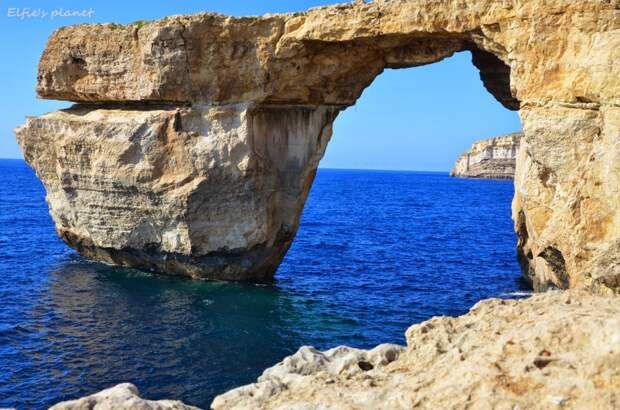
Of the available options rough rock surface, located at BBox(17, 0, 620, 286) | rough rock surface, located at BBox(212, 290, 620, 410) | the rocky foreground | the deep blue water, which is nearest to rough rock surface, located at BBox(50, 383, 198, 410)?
the rocky foreground

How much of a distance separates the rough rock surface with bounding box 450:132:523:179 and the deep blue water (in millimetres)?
89997

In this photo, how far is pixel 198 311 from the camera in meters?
20.1

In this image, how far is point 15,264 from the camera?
27.2 meters

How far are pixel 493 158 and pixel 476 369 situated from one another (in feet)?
439

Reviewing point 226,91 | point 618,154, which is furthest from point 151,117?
point 618,154

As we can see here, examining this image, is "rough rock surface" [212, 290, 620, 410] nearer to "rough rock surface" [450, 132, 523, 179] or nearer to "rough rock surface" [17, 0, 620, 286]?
"rough rock surface" [17, 0, 620, 286]

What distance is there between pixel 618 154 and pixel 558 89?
2.63 m

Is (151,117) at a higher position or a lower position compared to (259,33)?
lower

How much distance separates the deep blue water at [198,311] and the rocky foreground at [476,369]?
476 centimetres

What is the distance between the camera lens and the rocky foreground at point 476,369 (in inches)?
280

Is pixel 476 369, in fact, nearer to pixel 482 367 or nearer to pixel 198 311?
pixel 482 367

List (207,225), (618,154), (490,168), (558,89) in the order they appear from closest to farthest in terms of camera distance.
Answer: (618,154) → (558,89) → (207,225) → (490,168)

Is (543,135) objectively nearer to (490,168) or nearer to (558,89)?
(558,89)

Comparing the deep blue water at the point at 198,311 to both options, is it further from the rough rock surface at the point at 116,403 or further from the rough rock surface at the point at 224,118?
the rough rock surface at the point at 116,403
